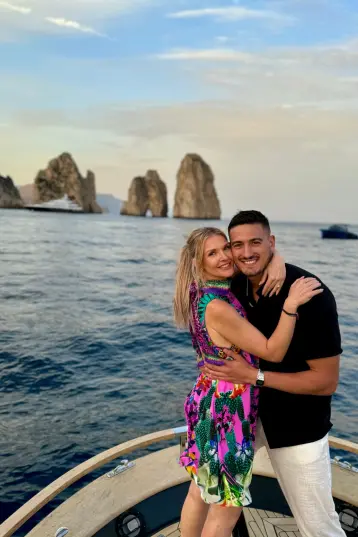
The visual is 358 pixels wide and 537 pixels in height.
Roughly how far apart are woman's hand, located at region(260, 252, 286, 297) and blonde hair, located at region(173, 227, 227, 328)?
44cm

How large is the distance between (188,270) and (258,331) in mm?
678

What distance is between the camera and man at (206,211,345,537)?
2.96 metres

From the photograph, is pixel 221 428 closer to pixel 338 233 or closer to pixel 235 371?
pixel 235 371

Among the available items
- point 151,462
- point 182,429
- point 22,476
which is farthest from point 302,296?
point 22,476

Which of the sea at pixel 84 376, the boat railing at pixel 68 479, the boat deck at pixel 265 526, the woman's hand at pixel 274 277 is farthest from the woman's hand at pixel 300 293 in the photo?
the boat deck at pixel 265 526

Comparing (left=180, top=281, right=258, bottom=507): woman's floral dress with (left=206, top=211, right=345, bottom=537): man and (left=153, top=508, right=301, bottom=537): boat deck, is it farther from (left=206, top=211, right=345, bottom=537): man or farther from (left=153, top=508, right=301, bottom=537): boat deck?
(left=153, top=508, right=301, bottom=537): boat deck

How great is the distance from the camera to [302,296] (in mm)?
2830

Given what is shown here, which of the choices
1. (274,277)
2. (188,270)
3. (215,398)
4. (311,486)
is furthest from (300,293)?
(311,486)

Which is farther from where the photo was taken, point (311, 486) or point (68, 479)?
point (68, 479)

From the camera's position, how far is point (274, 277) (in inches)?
121

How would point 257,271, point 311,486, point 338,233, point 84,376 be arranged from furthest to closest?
point 338,233 → point 84,376 → point 257,271 → point 311,486

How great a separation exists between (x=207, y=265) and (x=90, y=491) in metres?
2.75

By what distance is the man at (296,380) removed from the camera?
296cm

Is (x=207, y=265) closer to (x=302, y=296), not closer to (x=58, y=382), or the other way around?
(x=302, y=296)
